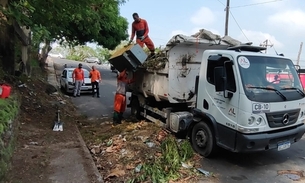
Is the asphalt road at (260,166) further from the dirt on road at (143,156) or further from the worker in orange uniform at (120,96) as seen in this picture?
the worker in orange uniform at (120,96)

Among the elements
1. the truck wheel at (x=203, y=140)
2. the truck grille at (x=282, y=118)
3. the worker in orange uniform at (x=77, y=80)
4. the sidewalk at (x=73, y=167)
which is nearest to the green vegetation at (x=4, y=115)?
the sidewalk at (x=73, y=167)

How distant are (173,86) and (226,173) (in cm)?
240

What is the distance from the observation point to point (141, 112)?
8.67 meters

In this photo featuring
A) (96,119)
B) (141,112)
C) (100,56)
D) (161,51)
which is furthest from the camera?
(100,56)

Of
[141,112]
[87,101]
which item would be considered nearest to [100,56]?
[87,101]

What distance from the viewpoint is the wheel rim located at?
5.66 m

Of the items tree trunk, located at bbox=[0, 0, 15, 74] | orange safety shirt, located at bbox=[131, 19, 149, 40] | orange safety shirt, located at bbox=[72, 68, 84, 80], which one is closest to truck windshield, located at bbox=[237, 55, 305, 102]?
orange safety shirt, located at bbox=[131, 19, 149, 40]

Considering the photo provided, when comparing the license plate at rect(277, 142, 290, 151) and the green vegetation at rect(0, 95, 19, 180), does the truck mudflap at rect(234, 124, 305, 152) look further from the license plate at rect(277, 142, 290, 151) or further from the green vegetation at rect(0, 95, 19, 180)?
the green vegetation at rect(0, 95, 19, 180)

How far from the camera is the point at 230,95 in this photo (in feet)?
16.7

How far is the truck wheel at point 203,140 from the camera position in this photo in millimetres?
5511

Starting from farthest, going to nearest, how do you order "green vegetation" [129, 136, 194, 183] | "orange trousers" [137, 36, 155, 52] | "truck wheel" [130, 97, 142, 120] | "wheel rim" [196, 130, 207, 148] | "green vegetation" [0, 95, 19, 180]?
1. "truck wheel" [130, 97, 142, 120]
2. "orange trousers" [137, 36, 155, 52]
3. "wheel rim" [196, 130, 207, 148]
4. "green vegetation" [129, 136, 194, 183]
5. "green vegetation" [0, 95, 19, 180]

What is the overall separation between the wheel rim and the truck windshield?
4.32 ft

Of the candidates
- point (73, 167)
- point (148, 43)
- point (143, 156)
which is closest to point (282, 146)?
point (143, 156)

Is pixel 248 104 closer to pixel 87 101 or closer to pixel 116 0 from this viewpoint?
pixel 116 0
